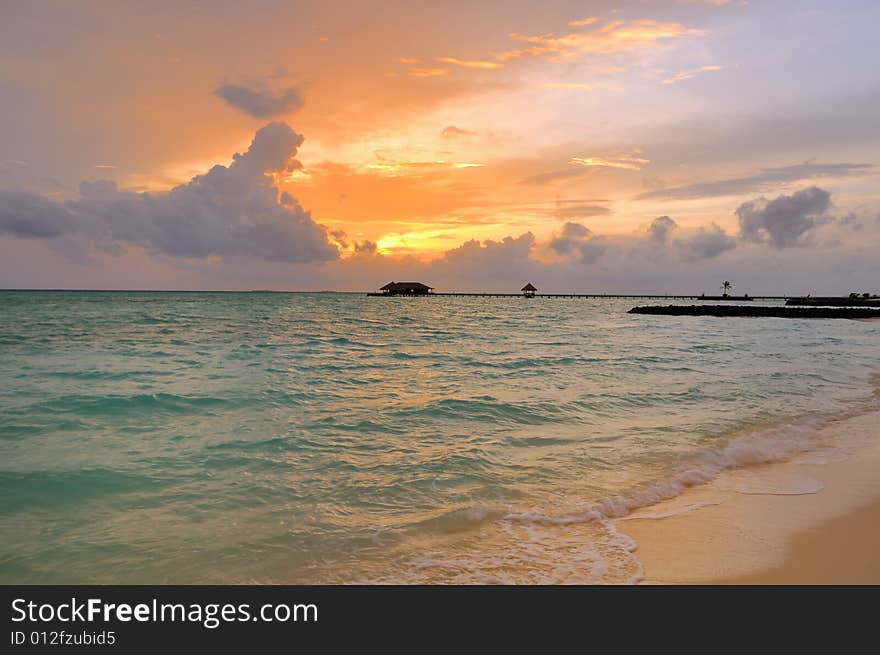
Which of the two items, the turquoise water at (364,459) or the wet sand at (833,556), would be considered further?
the turquoise water at (364,459)

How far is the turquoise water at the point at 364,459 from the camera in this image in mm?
6285

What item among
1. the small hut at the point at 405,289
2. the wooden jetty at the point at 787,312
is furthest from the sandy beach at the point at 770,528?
the small hut at the point at 405,289

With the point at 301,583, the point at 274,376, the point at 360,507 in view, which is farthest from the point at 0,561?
the point at 274,376

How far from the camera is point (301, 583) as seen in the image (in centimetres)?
576

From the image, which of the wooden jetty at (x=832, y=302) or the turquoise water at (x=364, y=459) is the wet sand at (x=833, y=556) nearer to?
the turquoise water at (x=364, y=459)

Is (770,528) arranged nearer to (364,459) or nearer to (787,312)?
(364,459)

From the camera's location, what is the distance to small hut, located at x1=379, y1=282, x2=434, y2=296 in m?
188

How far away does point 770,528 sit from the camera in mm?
6664

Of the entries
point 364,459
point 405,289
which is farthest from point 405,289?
point 364,459

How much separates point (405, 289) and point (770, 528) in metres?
184

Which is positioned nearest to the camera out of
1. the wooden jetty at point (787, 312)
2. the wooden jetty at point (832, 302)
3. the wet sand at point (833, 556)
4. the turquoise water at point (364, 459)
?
the wet sand at point (833, 556)

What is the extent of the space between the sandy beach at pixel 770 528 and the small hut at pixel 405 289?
588 ft
